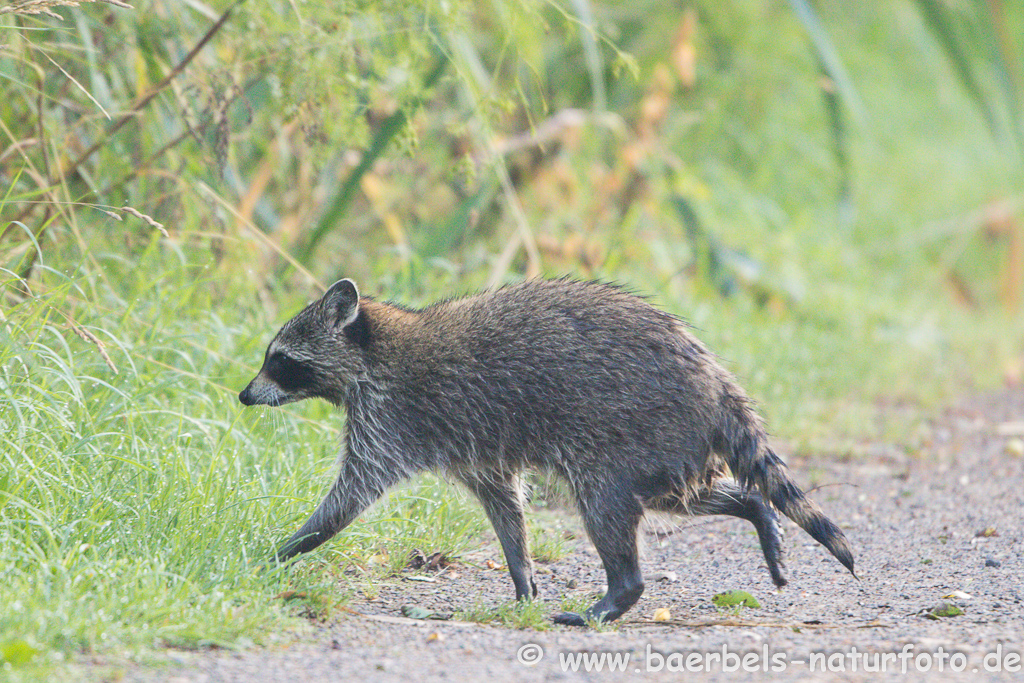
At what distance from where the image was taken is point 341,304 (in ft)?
14.6

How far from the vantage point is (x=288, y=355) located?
448 cm

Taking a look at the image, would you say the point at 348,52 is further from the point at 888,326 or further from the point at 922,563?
the point at 888,326

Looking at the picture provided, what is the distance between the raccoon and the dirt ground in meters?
0.28

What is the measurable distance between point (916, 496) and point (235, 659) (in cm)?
392

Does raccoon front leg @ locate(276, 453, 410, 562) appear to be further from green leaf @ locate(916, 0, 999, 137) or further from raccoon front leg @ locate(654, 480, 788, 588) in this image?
green leaf @ locate(916, 0, 999, 137)

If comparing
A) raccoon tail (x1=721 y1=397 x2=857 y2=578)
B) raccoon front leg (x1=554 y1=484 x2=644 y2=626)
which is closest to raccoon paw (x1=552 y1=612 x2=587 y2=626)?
raccoon front leg (x1=554 y1=484 x2=644 y2=626)

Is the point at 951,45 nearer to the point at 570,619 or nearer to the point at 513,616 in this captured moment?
the point at 570,619

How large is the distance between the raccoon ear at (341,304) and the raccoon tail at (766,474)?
60.1 inches

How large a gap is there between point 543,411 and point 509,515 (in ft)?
1.80

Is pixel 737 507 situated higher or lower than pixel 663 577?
higher

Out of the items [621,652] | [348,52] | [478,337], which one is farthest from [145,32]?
[621,652]

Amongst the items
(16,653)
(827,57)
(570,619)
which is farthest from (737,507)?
(827,57)

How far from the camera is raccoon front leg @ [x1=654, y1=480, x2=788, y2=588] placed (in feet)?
13.7

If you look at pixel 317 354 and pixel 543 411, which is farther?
pixel 317 354
